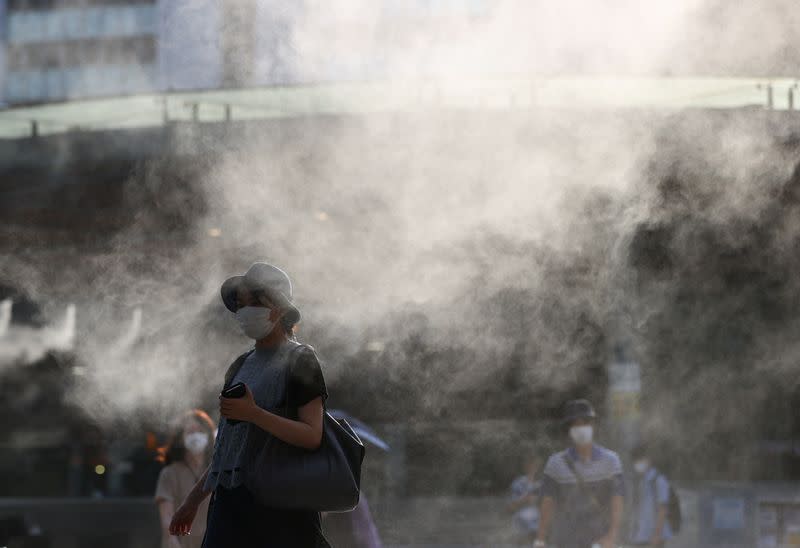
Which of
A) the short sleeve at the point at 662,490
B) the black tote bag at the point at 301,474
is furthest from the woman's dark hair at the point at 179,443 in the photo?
the short sleeve at the point at 662,490

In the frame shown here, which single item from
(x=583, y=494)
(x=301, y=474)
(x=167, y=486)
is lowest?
(x=583, y=494)

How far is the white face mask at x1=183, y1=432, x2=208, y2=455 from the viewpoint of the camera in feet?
18.7

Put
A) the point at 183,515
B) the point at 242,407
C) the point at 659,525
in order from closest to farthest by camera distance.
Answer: the point at 242,407 → the point at 183,515 → the point at 659,525

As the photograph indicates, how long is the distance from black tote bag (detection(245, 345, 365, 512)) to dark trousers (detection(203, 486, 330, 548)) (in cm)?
4

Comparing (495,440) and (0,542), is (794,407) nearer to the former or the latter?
(495,440)

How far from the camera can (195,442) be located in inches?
225

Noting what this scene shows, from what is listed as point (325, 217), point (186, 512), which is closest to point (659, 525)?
point (325, 217)

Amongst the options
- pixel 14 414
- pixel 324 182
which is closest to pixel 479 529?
pixel 324 182

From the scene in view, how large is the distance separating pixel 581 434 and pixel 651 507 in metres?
4.18

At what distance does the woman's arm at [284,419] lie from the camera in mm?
2861

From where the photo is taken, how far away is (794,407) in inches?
814

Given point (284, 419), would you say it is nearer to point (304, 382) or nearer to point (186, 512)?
point (304, 382)

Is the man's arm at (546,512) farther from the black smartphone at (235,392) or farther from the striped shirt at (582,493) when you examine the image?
the black smartphone at (235,392)

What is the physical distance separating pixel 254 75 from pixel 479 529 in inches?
263
